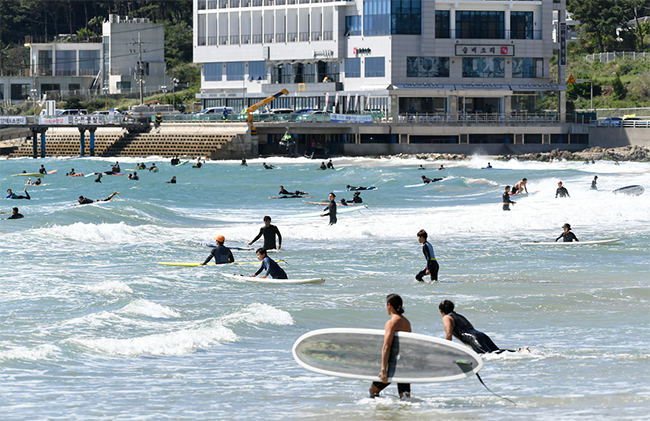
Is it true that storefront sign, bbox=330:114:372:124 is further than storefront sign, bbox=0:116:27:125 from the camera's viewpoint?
No

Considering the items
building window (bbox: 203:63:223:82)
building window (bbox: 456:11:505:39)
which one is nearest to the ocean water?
building window (bbox: 456:11:505:39)

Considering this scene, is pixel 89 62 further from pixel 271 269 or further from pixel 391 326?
pixel 391 326

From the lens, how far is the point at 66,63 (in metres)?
113

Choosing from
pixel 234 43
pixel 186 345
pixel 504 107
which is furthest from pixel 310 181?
pixel 186 345

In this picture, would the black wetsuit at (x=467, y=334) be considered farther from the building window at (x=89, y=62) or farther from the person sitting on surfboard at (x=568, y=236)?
the building window at (x=89, y=62)

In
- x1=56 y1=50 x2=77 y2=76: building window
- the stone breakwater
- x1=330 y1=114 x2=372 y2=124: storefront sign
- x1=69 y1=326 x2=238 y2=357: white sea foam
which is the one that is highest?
x1=56 y1=50 x2=77 y2=76: building window

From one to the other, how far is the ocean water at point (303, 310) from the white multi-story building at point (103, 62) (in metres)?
75.5

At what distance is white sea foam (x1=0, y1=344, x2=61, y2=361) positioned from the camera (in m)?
12.8

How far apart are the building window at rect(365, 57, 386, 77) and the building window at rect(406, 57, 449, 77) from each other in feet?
7.07

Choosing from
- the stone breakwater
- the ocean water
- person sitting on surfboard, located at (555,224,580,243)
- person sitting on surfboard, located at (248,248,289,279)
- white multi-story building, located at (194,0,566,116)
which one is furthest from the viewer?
white multi-story building, located at (194,0,566,116)

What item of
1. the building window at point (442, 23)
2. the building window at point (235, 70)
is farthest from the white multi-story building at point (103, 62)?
the building window at point (442, 23)

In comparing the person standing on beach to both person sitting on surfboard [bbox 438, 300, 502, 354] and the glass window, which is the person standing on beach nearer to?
person sitting on surfboard [bbox 438, 300, 502, 354]

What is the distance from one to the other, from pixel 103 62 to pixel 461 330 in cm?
10544

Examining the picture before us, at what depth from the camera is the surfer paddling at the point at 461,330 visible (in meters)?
11.4
